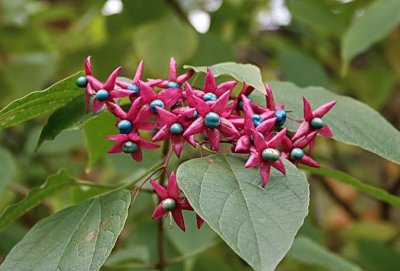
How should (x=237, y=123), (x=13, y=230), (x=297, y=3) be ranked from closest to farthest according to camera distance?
1. (x=237, y=123)
2. (x=13, y=230)
3. (x=297, y=3)

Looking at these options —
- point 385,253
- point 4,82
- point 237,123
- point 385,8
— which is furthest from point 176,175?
point 4,82

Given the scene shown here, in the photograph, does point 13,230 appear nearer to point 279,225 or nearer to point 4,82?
point 279,225

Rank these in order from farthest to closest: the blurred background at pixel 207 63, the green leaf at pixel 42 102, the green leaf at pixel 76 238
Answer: the blurred background at pixel 207 63, the green leaf at pixel 42 102, the green leaf at pixel 76 238

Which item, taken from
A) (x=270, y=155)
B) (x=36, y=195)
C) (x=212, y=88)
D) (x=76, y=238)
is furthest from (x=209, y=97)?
(x=36, y=195)

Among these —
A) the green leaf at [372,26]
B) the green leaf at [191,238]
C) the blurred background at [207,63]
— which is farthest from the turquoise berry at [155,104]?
the green leaf at [372,26]

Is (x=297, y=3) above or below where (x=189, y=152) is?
above

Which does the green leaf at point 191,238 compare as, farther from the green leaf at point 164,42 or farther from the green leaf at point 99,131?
the green leaf at point 164,42
